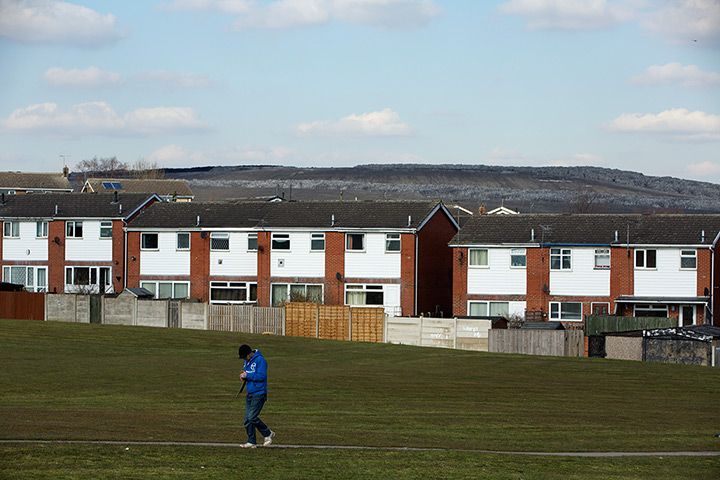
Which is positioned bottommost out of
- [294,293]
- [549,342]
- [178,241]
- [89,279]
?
[549,342]

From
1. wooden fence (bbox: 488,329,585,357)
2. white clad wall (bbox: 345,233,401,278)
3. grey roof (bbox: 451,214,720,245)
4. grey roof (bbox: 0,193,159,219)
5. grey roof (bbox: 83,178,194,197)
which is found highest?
grey roof (bbox: 83,178,194,197)

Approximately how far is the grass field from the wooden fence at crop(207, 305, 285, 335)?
7228 mm

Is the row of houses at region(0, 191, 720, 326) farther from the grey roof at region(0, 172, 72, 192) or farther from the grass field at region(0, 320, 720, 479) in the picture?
the grey roof at region(0, 172, 72, 192)

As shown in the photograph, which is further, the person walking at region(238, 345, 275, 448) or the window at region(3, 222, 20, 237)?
the window at region(3, 222, 20, 237)

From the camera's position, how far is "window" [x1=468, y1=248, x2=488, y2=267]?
184ft

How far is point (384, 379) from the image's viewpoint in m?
32.1

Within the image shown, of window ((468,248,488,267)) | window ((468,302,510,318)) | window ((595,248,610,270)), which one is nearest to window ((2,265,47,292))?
window ((468,248,488,267))

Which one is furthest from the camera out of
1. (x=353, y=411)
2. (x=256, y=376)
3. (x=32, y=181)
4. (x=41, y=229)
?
(x=32, y=181)

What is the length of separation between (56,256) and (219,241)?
12.5 meters

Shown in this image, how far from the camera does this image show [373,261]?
5762cm

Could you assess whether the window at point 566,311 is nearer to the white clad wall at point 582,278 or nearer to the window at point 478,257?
the white clad wall at point 582,278

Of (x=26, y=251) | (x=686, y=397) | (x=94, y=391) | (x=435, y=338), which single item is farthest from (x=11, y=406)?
(x=26, y=251)

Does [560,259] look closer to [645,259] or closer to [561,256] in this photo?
[561,256]

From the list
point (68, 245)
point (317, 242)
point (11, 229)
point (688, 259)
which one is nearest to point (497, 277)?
point (688, 259)
